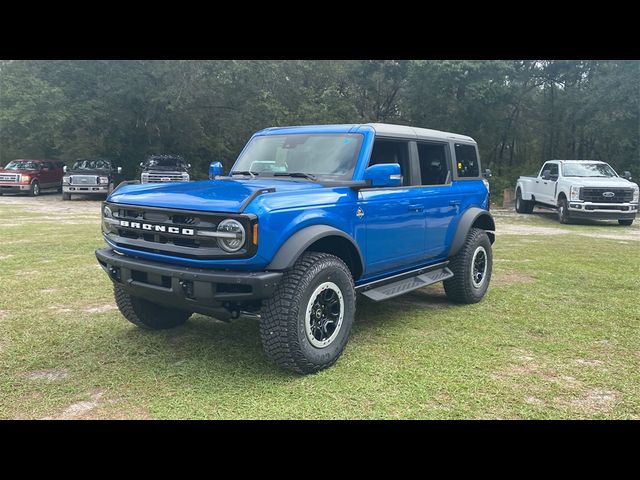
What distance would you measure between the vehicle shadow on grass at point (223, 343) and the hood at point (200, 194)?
1.30m

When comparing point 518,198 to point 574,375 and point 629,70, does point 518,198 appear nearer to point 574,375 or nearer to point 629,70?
point 629,70

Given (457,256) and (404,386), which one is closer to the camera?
(404,386)

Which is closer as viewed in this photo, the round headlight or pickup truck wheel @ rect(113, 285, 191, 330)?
the round headlight

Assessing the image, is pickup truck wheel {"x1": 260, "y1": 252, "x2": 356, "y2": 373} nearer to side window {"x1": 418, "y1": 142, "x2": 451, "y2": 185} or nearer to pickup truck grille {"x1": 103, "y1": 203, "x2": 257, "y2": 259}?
pickup truck grille {"x1": 103, "y1": 203, "x2": 257, "y2": 259}

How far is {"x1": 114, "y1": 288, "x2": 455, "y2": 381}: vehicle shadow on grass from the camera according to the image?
173 inches

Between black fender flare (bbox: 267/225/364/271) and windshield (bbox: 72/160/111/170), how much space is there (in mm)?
21320

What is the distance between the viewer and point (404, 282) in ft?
18.4

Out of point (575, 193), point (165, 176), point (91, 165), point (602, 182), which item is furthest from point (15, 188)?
point (602, 182)

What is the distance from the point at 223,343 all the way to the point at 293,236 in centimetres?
144

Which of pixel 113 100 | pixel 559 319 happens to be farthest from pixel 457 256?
pixel 113 100

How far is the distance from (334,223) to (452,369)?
1.50 metres

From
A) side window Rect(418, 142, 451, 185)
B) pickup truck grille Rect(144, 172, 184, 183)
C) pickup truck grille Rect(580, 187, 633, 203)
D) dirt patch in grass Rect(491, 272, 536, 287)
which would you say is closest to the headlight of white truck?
pickup truck grille Rect(580, 187, 633, 203)

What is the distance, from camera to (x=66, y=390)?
12.9ft

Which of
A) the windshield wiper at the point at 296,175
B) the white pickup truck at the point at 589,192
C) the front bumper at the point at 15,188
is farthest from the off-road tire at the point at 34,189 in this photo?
the windshield wiper at the point at 296,175
